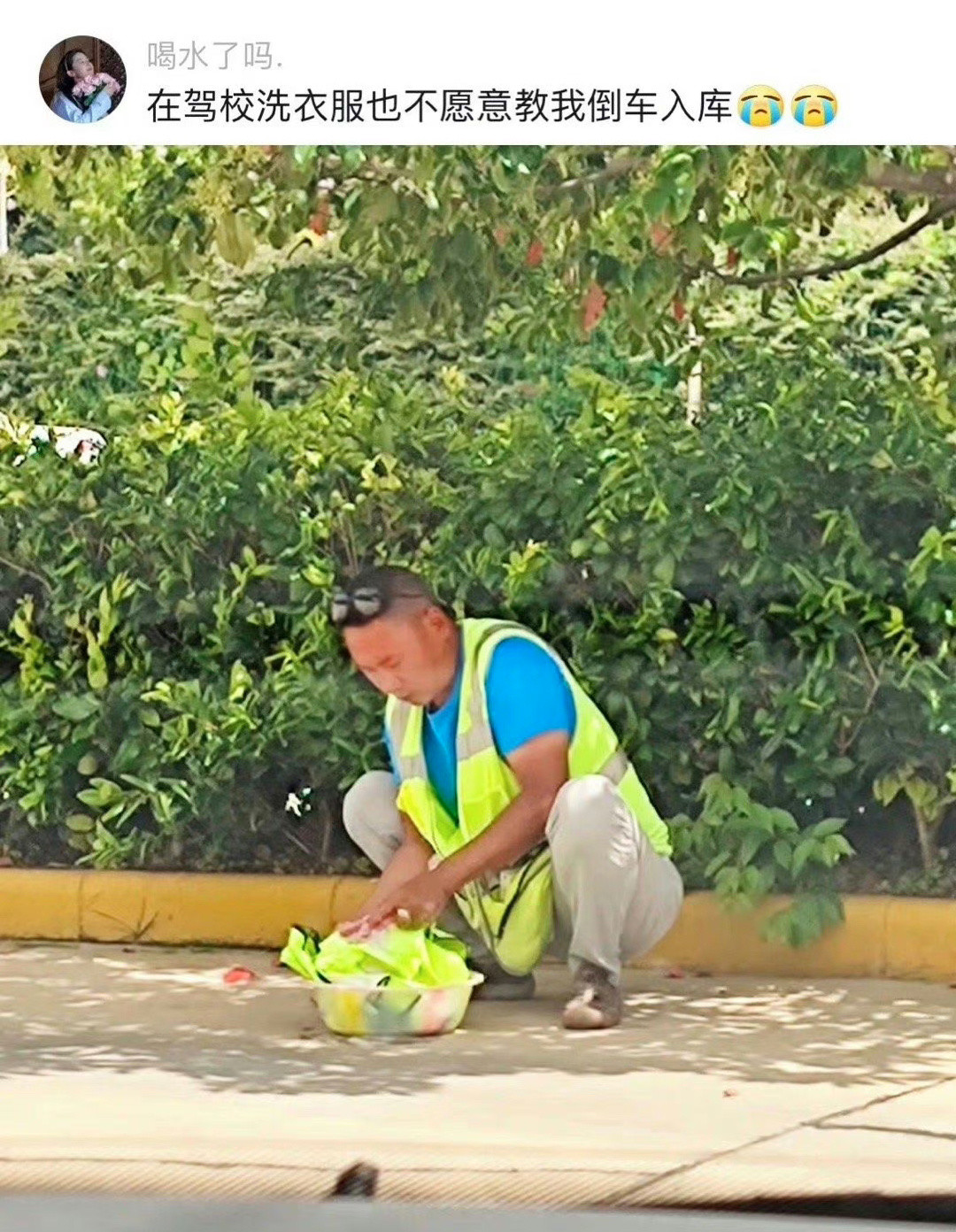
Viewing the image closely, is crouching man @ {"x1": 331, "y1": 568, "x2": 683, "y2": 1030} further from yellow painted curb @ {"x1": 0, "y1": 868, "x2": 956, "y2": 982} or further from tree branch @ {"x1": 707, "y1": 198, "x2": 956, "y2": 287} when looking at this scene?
tree branch @ {"x1": 707, "y1": 198, "x2": 956, "y2": 287}

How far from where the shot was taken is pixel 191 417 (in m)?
6.00

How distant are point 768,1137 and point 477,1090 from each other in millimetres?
A: 501

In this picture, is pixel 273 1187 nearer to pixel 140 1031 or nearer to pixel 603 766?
pixel 140 1031

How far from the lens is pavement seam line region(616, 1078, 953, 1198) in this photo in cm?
515

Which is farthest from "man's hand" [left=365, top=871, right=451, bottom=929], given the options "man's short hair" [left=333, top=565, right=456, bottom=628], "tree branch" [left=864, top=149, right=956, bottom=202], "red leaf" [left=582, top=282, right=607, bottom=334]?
"tree branch" [left=864, top=149, right=956, bottom=202]

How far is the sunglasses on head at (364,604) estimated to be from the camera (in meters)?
6.00

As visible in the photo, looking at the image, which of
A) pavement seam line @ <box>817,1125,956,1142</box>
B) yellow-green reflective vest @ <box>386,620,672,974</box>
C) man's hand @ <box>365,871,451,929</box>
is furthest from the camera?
yellow-green reflective vest @ <box>386,620,672,974</box>

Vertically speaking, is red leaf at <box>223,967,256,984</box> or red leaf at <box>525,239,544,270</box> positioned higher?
red leaf at <box>525,239,544,270</box>

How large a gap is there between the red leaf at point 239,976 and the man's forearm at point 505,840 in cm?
39

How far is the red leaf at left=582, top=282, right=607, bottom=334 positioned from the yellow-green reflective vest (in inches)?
21.8

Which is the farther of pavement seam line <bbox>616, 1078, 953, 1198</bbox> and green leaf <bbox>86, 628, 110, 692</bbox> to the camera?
green leaf <bbox>86, 628, 110, 692</bbox>
